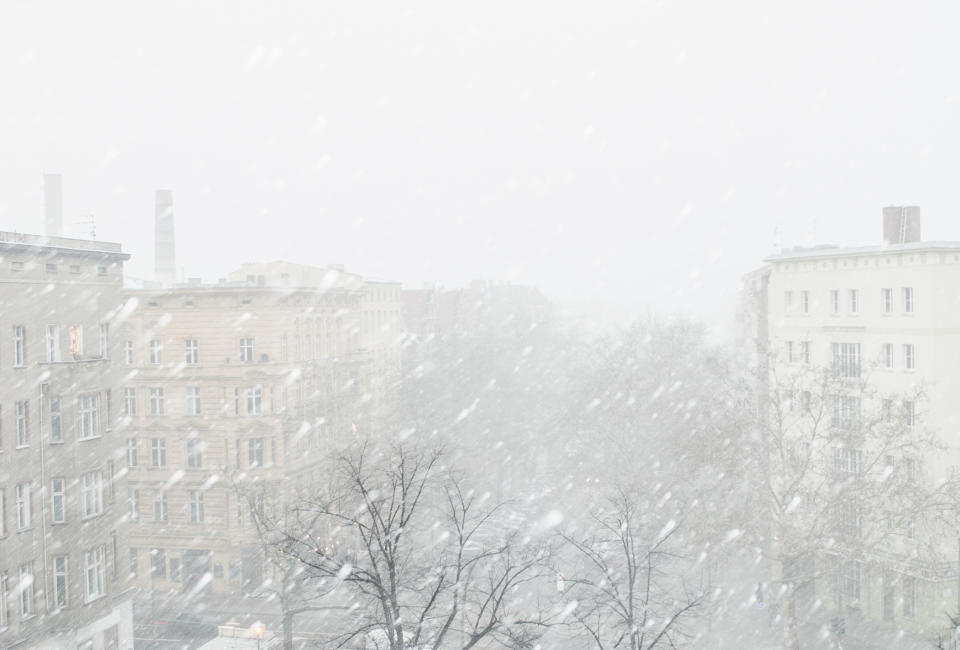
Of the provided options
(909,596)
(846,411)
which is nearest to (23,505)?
(846,411)

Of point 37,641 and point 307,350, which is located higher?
point 307,350

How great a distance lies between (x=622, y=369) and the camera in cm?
4512

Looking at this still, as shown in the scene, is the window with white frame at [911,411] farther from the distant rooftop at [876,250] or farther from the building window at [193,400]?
the building window at [193,400]

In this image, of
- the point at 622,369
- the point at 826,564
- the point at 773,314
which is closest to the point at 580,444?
the point at 622,369

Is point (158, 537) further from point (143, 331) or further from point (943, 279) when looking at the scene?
point (943, 279)

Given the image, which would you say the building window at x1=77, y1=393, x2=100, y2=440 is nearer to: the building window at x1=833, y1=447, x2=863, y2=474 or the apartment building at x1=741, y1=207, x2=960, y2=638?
the apartment building at x1=741, y1=207, x2=960, y2=638

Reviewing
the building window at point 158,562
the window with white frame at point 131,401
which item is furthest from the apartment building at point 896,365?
the window with white frame at point 131,401

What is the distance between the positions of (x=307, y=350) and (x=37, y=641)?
898 inches

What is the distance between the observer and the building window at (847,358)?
112ft

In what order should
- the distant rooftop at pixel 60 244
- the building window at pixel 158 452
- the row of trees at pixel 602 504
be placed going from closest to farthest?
the row of trees at pixel 602 504 < the distant rooftop at pixel 60 244 < the building window at pixel 158 452

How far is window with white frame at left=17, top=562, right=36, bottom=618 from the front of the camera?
23.8 m

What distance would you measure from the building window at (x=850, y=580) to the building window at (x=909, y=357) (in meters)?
7.14

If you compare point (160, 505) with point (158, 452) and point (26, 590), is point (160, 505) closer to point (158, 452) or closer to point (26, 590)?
point (158, 452)

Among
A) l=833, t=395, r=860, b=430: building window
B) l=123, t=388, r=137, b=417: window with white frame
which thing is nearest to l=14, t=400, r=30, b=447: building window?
l=123, t=388, r=137, b=417: window with white frame
